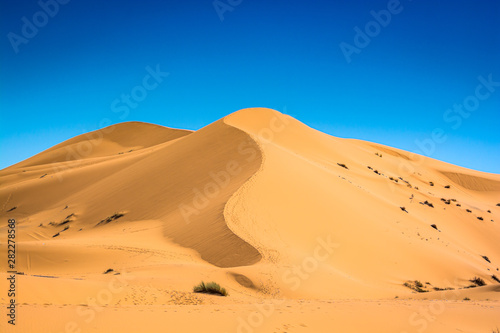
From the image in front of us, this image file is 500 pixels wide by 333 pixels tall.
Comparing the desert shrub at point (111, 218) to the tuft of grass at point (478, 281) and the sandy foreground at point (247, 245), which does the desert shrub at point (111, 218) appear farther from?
the tuft of grass at point (478, 281)

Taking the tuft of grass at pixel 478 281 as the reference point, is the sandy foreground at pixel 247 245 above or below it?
above

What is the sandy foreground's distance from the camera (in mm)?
6699

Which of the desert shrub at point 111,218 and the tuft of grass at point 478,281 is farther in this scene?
the desert shrub at point 111,218

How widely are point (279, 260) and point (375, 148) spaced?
38.3 m

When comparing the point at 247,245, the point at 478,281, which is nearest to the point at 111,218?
the point at 247,245

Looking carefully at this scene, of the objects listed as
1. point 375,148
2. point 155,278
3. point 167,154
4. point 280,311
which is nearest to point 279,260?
point 155,278

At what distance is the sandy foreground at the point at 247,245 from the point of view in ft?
22.0

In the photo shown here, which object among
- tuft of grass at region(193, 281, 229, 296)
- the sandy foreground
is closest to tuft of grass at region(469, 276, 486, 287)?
the sandy foreground

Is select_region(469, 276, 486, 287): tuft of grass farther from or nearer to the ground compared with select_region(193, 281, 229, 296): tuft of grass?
nearer to the ground

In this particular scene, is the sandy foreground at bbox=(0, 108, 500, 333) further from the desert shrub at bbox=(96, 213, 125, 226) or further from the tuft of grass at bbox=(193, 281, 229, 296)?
the tuft of grass at bbox=(193, 281, 229, 296)

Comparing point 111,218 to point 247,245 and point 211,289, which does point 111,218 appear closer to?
point 247,245

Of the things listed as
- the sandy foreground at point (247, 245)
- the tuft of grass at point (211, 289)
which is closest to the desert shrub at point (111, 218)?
the sandy foreground at point (247, 245)

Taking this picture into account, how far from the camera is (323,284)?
37.5ft

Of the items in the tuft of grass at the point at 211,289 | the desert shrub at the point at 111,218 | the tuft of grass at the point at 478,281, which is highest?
the desert shrub at the point at 111,218
